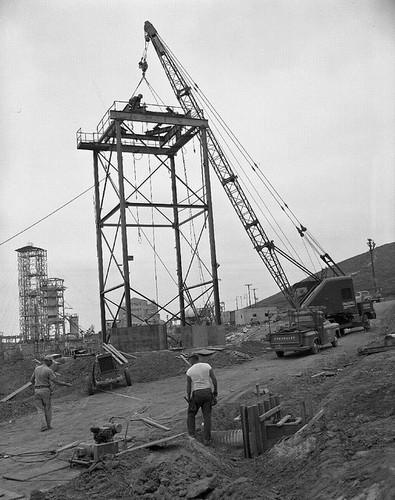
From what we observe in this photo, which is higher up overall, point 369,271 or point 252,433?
point 369,271

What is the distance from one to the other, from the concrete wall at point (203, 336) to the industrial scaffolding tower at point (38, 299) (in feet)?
127

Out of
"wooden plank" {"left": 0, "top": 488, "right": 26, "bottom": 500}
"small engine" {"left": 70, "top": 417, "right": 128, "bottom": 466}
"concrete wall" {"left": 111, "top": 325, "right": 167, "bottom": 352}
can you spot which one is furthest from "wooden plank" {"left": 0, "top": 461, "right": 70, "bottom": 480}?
"concrete wall" {"left": 111, "top": 325, "right": 167, "bottom": 352}

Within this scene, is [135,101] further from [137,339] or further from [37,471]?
[37,471]

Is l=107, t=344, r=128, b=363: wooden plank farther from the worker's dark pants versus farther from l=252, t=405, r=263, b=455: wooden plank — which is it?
l=252, t=405, r=263, b=455: wooden plank

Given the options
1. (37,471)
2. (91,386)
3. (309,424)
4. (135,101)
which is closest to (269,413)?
(309,424)

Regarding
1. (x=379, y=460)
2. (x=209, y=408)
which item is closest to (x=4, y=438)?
(x=209, y=408)

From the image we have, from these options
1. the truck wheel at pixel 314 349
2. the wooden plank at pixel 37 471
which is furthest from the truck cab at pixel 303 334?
the wooden plank at pixel 37 471

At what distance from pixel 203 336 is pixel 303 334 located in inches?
251

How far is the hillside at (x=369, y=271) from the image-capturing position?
10344 centimetres

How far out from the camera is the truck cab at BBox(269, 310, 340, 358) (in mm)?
23234

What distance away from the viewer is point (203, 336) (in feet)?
92.1

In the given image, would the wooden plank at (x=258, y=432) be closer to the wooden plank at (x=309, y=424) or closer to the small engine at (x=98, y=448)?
the wooden plank at (x=309, y=424)

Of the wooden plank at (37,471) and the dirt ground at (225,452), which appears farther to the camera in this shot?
the wooden plank at (37,471)

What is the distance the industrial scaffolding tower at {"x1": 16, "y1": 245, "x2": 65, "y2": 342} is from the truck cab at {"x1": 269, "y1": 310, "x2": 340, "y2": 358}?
44371 mm
